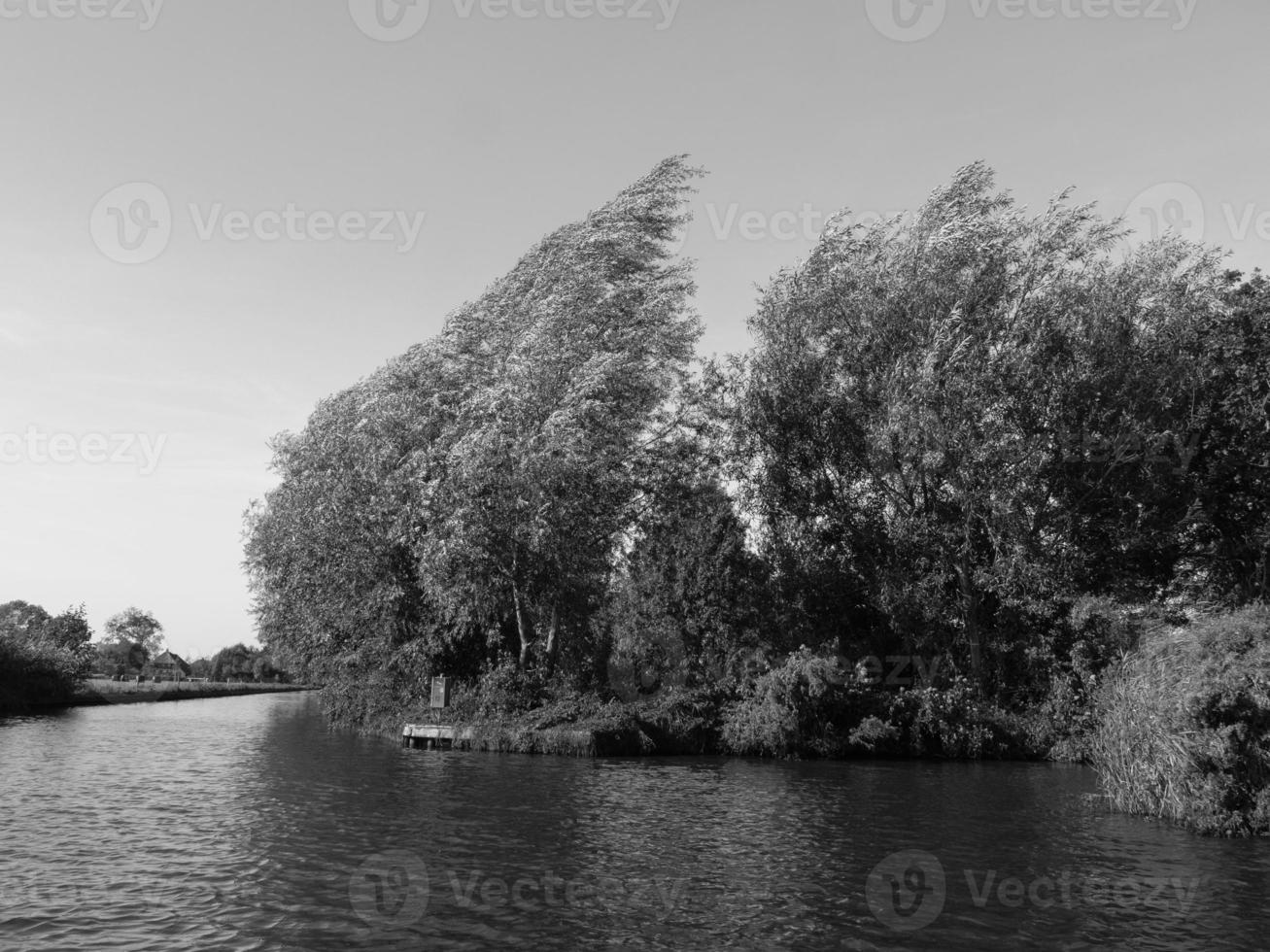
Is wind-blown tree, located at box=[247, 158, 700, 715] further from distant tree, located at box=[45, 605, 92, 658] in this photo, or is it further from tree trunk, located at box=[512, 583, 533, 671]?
distant tree, located at box=[45, 605, 92, 658]

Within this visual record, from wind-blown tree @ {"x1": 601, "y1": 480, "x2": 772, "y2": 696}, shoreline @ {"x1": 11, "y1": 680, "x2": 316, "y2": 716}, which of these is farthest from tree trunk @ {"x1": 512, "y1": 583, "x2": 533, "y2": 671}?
shoreline @ {"x1": 11, "y1": 680, "x2": 316, "y2": 716}

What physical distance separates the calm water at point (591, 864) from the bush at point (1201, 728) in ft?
3.25

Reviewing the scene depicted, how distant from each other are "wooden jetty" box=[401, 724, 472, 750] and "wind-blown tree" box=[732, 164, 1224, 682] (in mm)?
16514

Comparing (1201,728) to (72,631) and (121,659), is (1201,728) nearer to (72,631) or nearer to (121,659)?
→ (72,631)

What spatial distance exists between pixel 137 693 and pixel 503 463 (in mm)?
57538

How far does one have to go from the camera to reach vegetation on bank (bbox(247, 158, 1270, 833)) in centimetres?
3900

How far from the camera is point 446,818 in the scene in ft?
74.3

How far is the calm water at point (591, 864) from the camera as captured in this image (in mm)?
14047

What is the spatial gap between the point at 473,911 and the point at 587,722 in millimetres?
22527

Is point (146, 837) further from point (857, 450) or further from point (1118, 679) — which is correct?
point (857, 450)

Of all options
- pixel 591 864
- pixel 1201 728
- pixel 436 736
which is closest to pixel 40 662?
pixel 436 736

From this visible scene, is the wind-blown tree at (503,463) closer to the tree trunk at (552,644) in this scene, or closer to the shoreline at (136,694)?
the tree trunk at (552,644)

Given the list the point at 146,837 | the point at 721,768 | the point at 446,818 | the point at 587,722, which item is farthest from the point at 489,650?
the point at 146,837

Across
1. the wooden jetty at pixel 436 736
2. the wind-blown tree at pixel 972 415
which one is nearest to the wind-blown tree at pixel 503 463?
the wooden jetty at pixel 436 736
